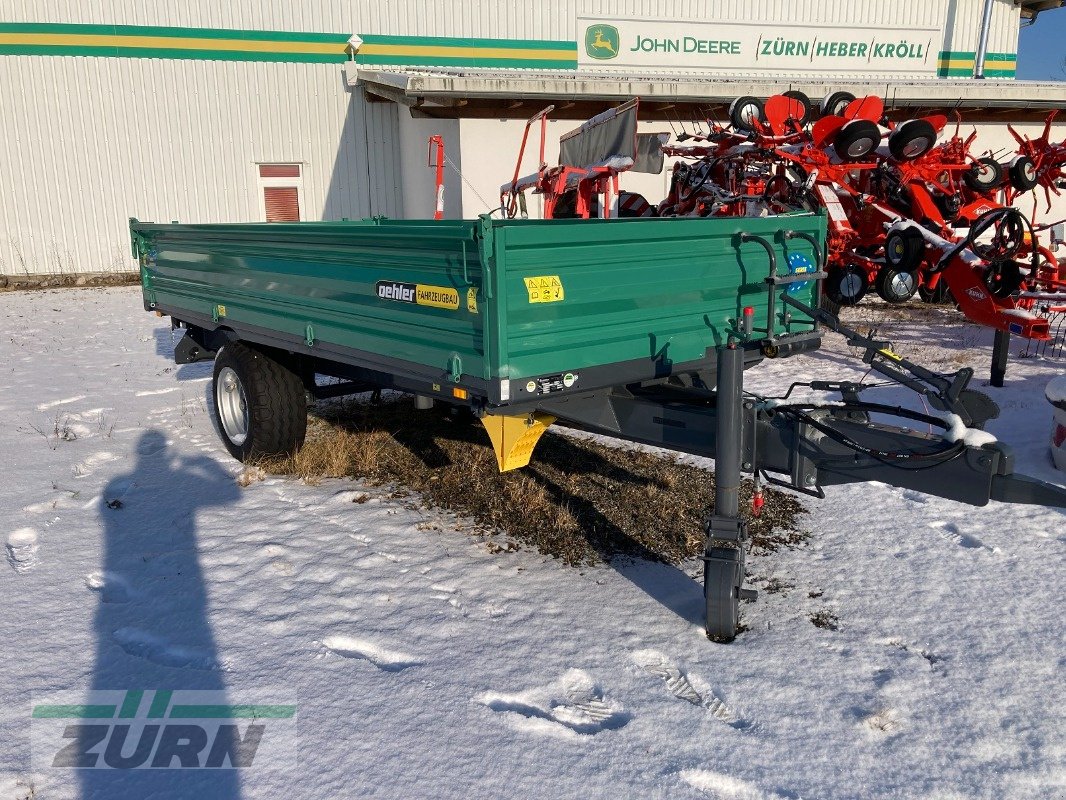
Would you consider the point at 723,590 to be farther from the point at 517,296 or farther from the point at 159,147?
the point at 159,147

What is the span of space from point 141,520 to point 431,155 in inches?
450

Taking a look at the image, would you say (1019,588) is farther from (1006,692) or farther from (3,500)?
(3,500)

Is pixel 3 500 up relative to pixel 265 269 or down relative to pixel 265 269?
down

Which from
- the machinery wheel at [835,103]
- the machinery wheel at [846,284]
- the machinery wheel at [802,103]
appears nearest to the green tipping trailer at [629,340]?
the machinery wheel at [846,284]

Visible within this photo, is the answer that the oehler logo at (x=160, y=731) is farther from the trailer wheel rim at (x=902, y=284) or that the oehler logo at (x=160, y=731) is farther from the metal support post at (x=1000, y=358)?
the trailer wheel rim at (x=902, y=284)

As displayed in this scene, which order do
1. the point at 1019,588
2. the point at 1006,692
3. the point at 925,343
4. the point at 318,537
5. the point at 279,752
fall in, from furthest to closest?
the point at 925,343 < the point at 318,537 < the point at 1019,588 < the point at 1006,692 < the point at 279,752

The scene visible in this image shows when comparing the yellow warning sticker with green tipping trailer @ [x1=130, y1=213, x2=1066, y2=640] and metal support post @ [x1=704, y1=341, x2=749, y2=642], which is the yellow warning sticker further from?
metal support post @ [x1=704, y1=341, x2=749, y2=642]

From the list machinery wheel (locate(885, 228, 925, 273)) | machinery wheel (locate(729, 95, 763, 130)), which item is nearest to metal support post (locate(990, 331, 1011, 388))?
machinery wheel (locate(885, 228, 925, 273))

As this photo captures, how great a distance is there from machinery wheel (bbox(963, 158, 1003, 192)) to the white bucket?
590 centimetres

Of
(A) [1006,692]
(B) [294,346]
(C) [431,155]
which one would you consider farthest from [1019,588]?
(C) [431,155]

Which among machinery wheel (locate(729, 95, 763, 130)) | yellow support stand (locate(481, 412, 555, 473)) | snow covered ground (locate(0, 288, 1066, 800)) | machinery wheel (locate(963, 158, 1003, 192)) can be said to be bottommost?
snow covered ground (locate(0, 288, 1066, 800))

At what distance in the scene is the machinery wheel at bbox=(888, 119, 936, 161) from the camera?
29.4ft

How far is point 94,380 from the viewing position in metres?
8.02

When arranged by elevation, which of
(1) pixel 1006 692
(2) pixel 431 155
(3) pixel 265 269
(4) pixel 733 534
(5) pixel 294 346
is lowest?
(1) pixel 1006 692
